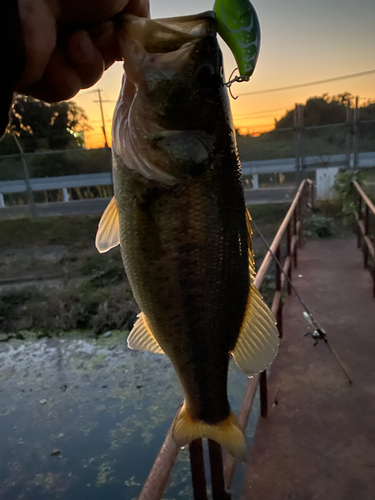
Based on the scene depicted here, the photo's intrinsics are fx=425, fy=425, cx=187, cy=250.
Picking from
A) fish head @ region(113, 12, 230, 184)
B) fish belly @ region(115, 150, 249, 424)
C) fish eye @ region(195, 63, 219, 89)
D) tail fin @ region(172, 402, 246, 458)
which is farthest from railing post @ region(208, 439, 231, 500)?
fish eye @ region(195, 63, 219, 89)

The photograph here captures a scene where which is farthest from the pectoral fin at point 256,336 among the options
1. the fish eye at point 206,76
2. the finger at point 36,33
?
the finger at point 36,33

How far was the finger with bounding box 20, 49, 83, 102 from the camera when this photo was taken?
3.56 feet

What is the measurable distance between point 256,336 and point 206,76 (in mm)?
715

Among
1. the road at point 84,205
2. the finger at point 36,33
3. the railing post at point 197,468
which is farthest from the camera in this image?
the road at point 84,205

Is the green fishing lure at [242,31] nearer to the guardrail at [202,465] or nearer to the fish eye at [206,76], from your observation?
the fish eye at [206,76]

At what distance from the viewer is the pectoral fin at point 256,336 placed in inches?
47.5

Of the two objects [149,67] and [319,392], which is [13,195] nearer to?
[319,392]

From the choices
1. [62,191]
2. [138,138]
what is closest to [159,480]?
[138,138]

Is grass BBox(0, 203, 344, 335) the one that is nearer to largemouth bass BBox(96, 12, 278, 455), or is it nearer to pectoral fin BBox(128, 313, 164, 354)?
pectoral fin BBox(128, 313, 164, 354)

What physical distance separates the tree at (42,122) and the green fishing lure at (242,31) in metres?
14.5

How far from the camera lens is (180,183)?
1.05 m

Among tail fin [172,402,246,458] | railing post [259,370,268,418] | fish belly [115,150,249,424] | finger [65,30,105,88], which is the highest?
finger [65,30,105,88]

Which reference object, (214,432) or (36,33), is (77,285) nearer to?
(214,432)

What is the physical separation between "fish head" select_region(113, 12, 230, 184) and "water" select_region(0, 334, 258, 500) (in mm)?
2600
